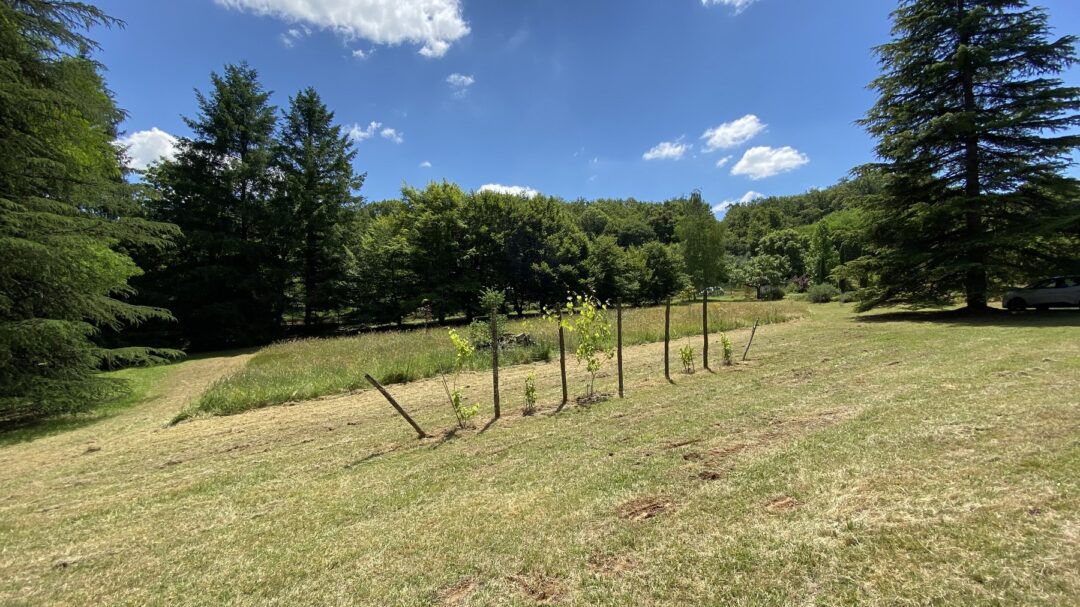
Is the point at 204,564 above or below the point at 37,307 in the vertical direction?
below

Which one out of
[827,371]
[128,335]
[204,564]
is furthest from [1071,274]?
[128,335]

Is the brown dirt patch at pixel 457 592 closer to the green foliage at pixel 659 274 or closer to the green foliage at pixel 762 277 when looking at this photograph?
the green foliage at pixel 659 274

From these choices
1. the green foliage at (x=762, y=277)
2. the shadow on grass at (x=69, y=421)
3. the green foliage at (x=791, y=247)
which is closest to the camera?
the shadow on grass at (x=69, y=421)

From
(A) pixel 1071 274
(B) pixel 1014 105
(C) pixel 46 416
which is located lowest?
(C) pixel 46 416

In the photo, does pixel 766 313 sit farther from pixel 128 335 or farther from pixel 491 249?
pixel 128 335

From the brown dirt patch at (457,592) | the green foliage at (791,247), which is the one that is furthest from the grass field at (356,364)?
the green foliage at (791,247)

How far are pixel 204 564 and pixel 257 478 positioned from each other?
194 centimetres

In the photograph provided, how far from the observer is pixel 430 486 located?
4449 millimetres

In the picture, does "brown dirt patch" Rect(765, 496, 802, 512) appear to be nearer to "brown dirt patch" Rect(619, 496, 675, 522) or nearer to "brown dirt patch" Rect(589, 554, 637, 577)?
"brown dirt patch" Rect(619, 496, 675, 522)

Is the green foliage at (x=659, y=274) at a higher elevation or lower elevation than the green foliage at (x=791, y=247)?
lower

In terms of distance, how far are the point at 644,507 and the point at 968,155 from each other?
21797mm

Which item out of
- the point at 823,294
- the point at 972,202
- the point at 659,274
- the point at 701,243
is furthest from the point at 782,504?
the point at 701,243

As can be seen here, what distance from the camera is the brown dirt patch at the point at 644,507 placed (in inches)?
133

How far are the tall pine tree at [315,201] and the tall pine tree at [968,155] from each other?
2936cm
